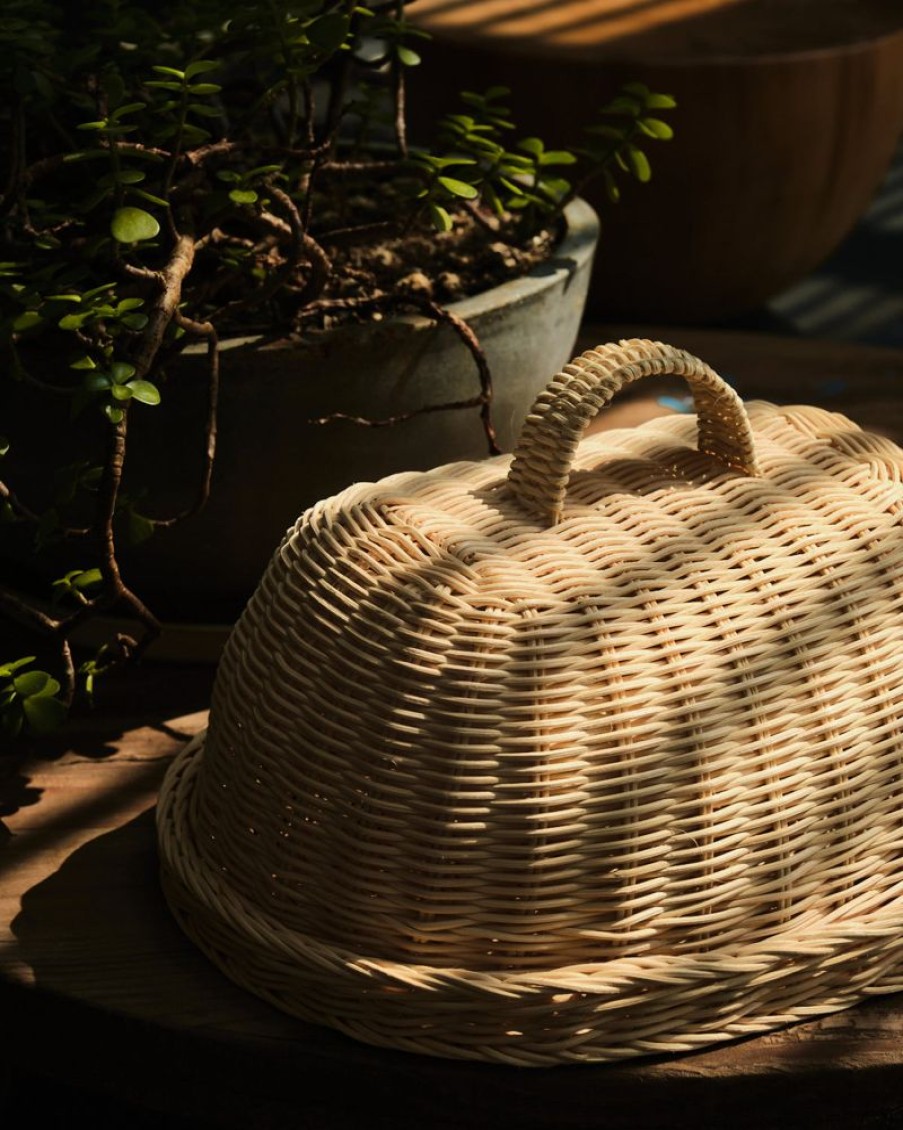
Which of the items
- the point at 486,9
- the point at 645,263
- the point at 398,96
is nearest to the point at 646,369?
the point at 398,96

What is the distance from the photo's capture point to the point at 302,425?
4.28 ft

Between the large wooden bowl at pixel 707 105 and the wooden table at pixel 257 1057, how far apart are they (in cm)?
129

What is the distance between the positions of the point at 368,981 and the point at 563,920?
0.12 meters

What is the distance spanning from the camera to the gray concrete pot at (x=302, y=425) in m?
1.28

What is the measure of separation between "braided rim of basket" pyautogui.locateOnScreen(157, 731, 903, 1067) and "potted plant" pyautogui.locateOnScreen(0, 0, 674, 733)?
0.23 meters

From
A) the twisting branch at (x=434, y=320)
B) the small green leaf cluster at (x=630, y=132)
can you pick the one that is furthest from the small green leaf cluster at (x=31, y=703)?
the small green leaf cluster at (x=630, y=132)

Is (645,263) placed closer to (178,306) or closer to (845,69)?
(845,69)

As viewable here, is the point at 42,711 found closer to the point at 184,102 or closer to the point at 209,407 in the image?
the point at 209,407

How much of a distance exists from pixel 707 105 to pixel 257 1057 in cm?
147

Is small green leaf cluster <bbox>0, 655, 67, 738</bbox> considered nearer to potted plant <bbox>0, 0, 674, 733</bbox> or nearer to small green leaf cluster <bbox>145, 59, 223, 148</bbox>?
potted plant <bbox>0, 0, 674, 733</bbox>

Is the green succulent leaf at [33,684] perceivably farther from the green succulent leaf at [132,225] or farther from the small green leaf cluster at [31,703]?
the green succulent leaf at [132,225]

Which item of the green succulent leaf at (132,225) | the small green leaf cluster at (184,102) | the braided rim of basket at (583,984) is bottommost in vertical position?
the braided rim of basket at (583,984)

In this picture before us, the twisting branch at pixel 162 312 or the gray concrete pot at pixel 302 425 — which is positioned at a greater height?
the twisting branch at pixel 162 312

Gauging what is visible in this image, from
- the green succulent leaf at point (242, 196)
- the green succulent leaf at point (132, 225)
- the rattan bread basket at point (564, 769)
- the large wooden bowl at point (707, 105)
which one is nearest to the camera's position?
the rattan bread basket at point (564, 769)
